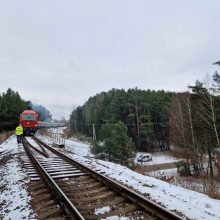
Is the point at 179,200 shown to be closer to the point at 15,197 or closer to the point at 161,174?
the point at 15,197

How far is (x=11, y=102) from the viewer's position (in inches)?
2495

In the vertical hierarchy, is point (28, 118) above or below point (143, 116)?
below

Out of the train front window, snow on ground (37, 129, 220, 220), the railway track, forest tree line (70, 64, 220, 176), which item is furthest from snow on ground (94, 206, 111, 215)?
the train front window

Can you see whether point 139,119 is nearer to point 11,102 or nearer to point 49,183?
point 11,102

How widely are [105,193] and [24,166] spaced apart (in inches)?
229

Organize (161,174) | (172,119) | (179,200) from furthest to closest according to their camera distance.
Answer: (172,119) < (161,174) < (179,200)

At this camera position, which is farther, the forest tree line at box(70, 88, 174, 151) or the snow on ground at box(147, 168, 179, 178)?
the forest tree line at box(70, 88, 174, 151)

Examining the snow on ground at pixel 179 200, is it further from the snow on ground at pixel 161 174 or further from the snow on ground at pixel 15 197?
the snow on ground at pixel 161 174

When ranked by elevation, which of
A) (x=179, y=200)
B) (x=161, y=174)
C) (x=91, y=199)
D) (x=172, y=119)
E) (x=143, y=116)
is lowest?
(x=161, y=174)

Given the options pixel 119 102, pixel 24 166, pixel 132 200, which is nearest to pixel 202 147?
pixel 24 166

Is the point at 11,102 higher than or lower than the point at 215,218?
higher

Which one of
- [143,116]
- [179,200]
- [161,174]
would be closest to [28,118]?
[161,174]

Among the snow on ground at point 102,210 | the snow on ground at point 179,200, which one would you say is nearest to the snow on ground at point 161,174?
the snow on ground at point 179,200

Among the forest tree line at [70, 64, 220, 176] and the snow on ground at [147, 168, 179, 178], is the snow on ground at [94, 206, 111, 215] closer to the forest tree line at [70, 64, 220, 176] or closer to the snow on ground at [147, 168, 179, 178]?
the snow on ground at [147, 168, 179, 178]
